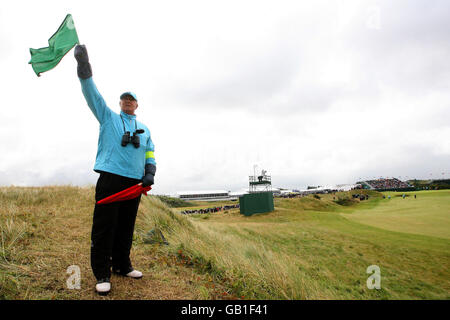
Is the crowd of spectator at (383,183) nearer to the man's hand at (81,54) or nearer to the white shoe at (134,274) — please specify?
the white shoe at (134,274)

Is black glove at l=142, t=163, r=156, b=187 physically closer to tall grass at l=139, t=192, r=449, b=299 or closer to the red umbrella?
the red umbrella

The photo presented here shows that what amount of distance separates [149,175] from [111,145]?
0.66 metres

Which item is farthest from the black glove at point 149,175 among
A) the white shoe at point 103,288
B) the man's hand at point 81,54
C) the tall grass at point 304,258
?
the tall grass at point 304,258

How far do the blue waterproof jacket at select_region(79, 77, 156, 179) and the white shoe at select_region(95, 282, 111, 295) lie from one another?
4.53ft

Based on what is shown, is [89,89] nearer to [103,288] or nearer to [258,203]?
[103,288]

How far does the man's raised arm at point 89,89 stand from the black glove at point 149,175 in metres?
0.89

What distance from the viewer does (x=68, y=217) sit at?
648cm

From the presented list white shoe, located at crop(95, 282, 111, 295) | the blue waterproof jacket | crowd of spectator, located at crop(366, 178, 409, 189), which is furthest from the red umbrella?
crowd of spectator, located at crop(366, 178, 409, 189)

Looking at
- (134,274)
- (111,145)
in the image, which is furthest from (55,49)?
(134,274)

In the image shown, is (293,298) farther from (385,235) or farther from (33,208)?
(385,235)

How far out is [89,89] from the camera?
2766 mm

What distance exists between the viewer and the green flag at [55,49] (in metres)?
2.86
